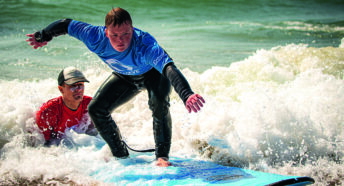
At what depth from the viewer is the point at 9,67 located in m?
7.83

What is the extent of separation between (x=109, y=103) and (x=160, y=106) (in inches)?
20.1

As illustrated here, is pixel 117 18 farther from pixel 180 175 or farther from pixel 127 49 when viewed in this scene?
pixel 180 175

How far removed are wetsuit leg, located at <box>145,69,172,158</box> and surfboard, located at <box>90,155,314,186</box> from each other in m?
0.25

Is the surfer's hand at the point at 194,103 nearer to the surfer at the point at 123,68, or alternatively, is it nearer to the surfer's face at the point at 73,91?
the surfer at the point at 123,68

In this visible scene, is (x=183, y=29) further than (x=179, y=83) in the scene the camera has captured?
Yes

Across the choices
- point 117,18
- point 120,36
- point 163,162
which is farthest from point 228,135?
point 117,18

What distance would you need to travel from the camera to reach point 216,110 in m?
4.55

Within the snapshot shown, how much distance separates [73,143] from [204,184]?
1.90 meters

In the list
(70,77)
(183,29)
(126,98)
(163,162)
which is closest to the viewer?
(163,162)

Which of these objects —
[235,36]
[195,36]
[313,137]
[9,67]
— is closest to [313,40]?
[235,36]

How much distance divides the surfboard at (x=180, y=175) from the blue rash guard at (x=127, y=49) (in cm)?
95

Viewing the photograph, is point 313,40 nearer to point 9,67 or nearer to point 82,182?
point 9,67

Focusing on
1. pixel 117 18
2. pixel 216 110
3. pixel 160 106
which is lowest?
pixel 216 110

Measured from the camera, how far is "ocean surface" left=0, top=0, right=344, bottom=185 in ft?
11.4
